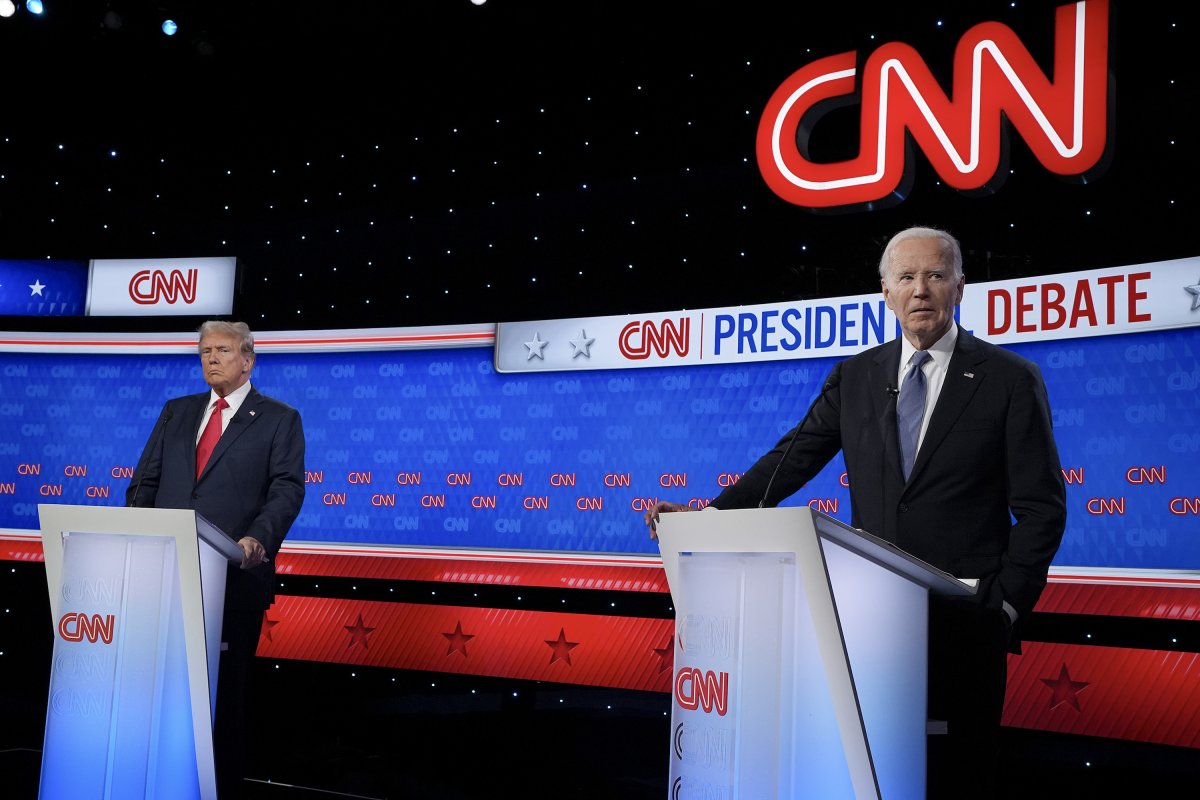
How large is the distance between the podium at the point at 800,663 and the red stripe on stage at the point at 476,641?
2779mm

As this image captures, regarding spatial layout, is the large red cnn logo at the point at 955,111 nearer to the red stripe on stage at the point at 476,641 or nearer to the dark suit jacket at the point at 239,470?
the red stripe on stage at the point at 476,641

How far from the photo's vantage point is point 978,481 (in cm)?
197

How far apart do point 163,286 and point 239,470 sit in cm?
269

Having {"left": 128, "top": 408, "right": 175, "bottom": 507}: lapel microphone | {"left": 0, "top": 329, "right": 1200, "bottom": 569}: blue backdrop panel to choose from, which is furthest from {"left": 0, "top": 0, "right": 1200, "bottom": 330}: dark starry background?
{"left": 128, "top": 408, "right": 175, "bottom": 507}: lapel microphone

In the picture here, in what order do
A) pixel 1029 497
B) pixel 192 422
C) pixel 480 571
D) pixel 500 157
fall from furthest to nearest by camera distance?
pixel 500 157
pixel 480 571
pixel 192 422
pixel 1029 497

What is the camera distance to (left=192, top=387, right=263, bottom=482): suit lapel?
337 cm

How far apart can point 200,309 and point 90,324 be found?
26.8 inches

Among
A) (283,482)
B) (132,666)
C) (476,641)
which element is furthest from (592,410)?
(132,666)

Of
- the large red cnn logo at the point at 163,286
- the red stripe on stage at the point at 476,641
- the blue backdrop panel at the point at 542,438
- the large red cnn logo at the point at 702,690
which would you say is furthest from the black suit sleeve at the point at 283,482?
the large red cnn logo at the point at 163,286

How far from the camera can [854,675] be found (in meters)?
1.52

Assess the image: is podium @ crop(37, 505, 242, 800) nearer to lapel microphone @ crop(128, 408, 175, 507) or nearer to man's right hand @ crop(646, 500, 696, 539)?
lapel microphone @ crop(128, 408, 175, 507)

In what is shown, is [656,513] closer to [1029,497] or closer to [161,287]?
[1029,497]

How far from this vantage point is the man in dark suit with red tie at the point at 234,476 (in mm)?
3133

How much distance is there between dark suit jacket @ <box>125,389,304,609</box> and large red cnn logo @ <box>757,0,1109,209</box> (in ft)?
7.10
